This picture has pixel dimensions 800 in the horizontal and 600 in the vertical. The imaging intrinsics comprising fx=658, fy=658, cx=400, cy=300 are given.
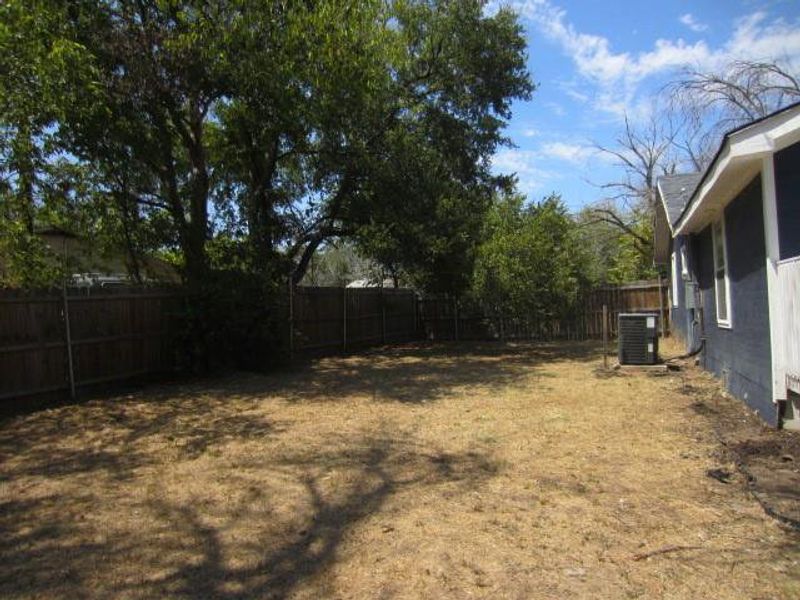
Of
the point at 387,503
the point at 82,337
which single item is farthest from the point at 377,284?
the point at 387,503

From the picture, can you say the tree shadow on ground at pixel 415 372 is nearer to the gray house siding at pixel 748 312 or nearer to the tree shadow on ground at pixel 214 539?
the gray house siding at pixel 748 312

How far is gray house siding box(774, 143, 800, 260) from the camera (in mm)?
6070

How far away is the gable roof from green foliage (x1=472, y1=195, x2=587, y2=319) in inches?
383

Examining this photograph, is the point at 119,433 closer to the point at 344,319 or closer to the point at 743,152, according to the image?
the point at 743,152

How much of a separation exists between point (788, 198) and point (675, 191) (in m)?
7.99

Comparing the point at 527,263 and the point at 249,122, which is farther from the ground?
the point at 249,122

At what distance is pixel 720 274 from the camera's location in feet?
32.5

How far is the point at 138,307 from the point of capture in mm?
11195

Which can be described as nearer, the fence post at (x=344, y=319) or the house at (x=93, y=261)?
the house at (x=93, y=261)

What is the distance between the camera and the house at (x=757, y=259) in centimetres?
582

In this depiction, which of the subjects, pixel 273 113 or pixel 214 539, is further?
pixel 273 113

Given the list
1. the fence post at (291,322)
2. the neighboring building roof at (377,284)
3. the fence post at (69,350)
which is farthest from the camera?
the neighboring building roof at (377,284)

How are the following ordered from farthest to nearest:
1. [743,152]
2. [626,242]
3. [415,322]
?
[626,242]
[415,322]
[743,152]

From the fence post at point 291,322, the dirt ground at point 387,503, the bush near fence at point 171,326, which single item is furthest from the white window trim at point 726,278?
the fence post at point 291,322
